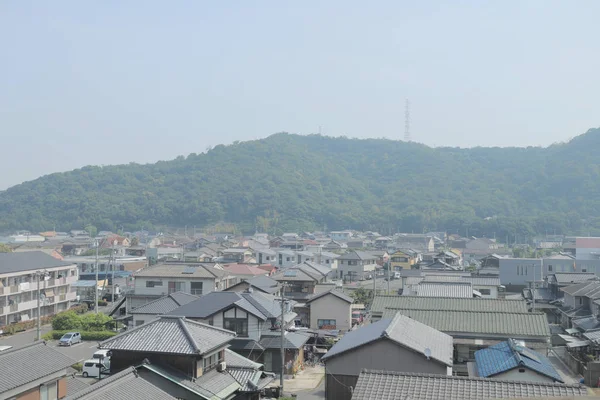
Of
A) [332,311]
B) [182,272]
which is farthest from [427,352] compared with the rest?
[182,272]

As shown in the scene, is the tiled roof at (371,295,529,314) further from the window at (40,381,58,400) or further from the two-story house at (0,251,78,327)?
the two-story house at (0,251,78,327)

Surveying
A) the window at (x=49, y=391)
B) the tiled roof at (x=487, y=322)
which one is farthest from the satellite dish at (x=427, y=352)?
the window at (x=49, y=391)

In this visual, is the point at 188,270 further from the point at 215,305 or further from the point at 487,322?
the point at 487,322

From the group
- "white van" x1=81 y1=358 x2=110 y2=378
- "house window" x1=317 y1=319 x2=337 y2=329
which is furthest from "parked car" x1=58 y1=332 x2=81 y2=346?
"house window" x1=317 y1=319 x2=337 y2=329

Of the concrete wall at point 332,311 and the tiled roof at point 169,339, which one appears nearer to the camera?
the tiled roof at point 169,339

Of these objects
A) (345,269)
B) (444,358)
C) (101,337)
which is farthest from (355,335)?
(345,269)

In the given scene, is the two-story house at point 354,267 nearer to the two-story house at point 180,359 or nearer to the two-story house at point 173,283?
the two-story house at point 173,283
